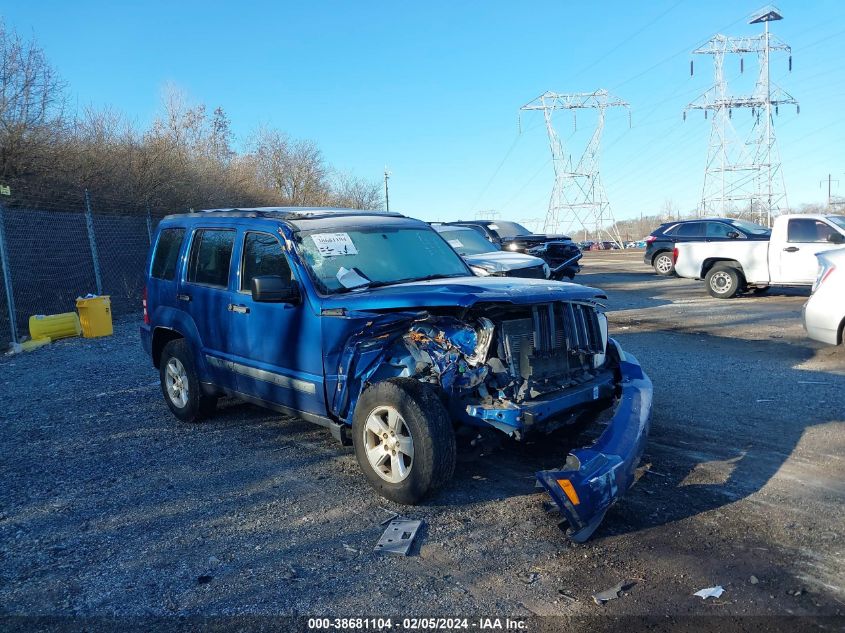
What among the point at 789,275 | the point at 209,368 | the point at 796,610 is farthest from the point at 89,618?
the point at 789,275

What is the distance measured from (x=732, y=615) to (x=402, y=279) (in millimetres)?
3132

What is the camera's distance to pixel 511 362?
404 centimetres

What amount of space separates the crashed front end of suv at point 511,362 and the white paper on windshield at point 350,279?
0.26 metres

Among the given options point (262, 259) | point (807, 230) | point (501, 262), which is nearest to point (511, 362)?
point (262, 259)

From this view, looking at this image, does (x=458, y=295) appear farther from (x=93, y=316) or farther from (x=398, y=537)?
(x=93, y=316)

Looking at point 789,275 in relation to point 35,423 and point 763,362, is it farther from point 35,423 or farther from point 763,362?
A: point 35,423

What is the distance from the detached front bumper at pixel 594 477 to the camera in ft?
11.2

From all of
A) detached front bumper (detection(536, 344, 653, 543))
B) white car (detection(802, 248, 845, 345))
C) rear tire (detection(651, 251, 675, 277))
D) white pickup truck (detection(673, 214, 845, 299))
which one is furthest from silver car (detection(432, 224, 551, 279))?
rear tire (detection(651, 251, 675, 277))

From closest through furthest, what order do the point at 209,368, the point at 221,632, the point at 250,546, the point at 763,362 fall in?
the point at 221,632 → the point at 250,546 → the point at 209,368 → the point at 763,362

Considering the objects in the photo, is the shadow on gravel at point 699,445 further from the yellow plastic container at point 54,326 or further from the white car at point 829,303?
the yellow plastic container at point 54,326

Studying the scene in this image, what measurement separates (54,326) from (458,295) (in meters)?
9.83

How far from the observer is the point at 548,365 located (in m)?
4.29

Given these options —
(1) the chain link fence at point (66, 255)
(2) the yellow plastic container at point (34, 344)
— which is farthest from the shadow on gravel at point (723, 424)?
(1) the chain link fence at point (66, 255)

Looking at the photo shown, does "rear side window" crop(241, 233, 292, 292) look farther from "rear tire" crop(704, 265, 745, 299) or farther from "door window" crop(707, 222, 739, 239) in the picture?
"door window" crop(707, 222, 739, 239)
